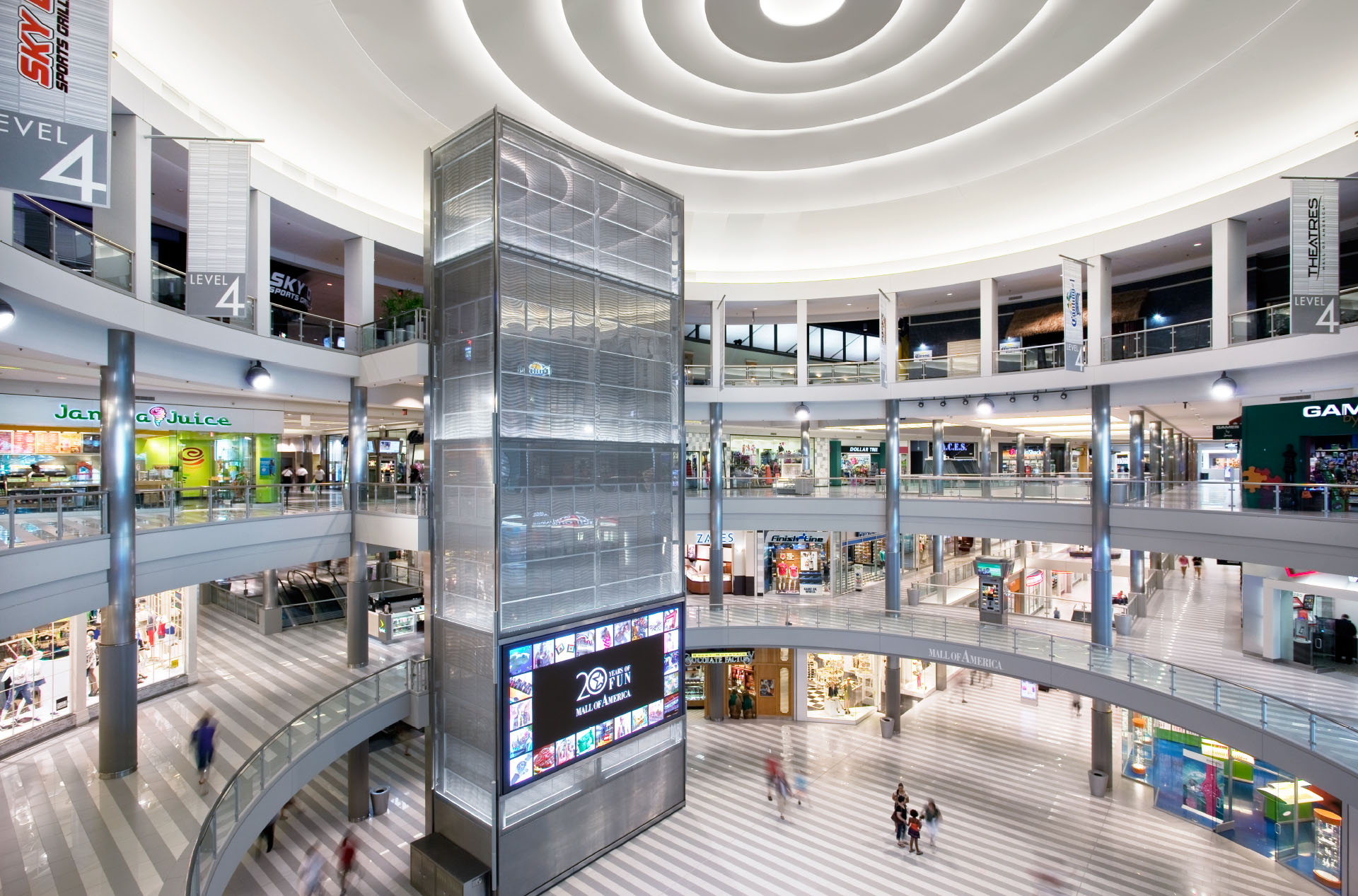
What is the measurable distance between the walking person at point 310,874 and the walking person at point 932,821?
10.7 m

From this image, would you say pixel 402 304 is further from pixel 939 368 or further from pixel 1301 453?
pixel 1301 453

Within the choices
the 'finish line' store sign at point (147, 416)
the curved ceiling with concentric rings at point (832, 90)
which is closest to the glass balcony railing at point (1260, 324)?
the curved ceiling with concentric rings at point (832, 90)

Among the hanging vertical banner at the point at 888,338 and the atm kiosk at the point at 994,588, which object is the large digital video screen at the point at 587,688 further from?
the atm kiosk at the point at 994,588

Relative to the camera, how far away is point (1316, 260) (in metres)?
9.72

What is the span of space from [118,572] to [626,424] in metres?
7.88

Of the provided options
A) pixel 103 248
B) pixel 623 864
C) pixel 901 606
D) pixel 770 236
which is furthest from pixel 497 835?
pixel 770 236

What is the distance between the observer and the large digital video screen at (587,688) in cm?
1011

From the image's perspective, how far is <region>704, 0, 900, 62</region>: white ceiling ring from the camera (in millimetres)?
10477

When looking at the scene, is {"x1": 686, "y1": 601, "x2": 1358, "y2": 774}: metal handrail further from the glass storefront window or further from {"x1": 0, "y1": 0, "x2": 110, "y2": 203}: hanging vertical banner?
{"x1": 0, "y1": 0, "x2": 110, "y2": 203}: hanging vertical banner

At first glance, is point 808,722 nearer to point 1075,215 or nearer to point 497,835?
point 497,835

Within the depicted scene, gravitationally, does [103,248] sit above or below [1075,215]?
below

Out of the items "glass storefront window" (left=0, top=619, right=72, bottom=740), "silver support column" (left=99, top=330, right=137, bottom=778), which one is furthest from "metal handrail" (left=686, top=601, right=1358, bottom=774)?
"glass storefront window" (left=0, top=619, right=72, bottom=740)

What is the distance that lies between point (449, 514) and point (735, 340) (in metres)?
17.8

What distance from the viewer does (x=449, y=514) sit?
11055 mm
